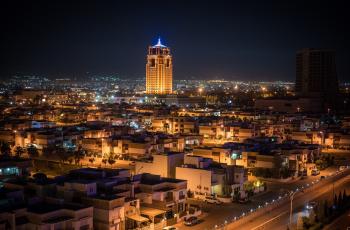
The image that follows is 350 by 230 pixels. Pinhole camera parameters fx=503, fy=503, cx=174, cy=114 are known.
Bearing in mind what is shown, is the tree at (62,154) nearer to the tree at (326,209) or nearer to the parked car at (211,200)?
the parked car at (211,200)

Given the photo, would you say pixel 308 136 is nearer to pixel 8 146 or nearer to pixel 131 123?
pixel 131 123

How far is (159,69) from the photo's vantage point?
150 feet

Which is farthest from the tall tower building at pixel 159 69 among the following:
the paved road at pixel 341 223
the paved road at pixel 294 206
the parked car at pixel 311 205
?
the paved road at pixel 341 223

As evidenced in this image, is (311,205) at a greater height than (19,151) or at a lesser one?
lesser

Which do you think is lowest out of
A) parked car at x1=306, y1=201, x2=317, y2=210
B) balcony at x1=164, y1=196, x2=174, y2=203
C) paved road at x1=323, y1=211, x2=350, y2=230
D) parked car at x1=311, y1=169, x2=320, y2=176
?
paved road at x1=323, y1=211, x2=350, y2=230

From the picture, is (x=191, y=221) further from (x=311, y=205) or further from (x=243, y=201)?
(x=311, y=205)

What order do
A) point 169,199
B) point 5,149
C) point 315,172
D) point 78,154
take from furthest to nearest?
point 5,149 → point 78,154 → point 315,172 → point 169,199

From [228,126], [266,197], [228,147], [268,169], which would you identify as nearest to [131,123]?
[228,126]

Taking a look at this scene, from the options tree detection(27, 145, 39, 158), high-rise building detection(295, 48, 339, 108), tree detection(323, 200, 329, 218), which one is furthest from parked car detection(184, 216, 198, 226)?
high-rise building detection(295, 48, 339, 108)

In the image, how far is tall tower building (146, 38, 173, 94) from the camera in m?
45.9

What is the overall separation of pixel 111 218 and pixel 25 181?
2168 millimetres

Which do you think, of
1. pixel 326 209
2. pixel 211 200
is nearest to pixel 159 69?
pixel 211 200

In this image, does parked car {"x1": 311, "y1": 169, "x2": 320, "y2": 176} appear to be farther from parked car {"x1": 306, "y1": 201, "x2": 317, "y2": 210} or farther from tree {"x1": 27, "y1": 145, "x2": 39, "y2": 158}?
tree {"x1": 27, "y1": 145, "x2": 39, "y2": 158}

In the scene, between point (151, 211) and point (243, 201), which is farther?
point (243, 201)
